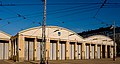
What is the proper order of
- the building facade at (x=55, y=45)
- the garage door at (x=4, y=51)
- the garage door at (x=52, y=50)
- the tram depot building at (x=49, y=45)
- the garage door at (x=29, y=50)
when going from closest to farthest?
1. the building facade at (x=55, y=45)
2. the tram depot building at (x=49, y=45)
3. the garage door at (x=29, y=50)
4. the garage door at (x=4, y=51)
5. the garage door at (x=52, y=50)

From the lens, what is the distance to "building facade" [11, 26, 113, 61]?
56616 mm

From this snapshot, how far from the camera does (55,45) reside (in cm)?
6500

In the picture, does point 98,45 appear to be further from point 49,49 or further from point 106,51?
point 49,49

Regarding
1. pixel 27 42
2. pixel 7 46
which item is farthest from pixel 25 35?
pixel 7 46

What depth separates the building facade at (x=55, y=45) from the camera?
56.6 m

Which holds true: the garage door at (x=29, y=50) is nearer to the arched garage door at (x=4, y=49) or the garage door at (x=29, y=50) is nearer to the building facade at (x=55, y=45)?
the building facade at (x=55, y=45)

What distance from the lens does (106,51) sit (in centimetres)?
8600

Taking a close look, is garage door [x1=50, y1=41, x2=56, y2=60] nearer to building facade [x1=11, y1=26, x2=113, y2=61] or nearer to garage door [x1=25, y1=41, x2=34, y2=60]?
building facade [x1=11, y1=26, x2=113, y2=61]

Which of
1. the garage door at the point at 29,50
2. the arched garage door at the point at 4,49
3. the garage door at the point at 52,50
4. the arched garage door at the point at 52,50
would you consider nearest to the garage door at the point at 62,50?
the arched garage door at the point at 52,50

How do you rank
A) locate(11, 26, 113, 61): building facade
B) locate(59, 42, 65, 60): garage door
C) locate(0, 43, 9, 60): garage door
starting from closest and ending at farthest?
locate(11, 26, 113, 61): building facade, locate(0, 43, 9, 60): garage door, locate(59, 42, 65, 60): garage door

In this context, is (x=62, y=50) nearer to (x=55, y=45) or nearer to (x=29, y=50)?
(x=55, y=45)

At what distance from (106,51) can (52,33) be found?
31166mm

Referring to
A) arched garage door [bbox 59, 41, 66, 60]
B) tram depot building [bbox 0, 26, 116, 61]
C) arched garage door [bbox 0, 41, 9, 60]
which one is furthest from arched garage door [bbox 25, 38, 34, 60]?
arched garage door [bbox 59, 41, 66, 60]

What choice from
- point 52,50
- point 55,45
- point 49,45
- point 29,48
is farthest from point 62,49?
point 29,48
